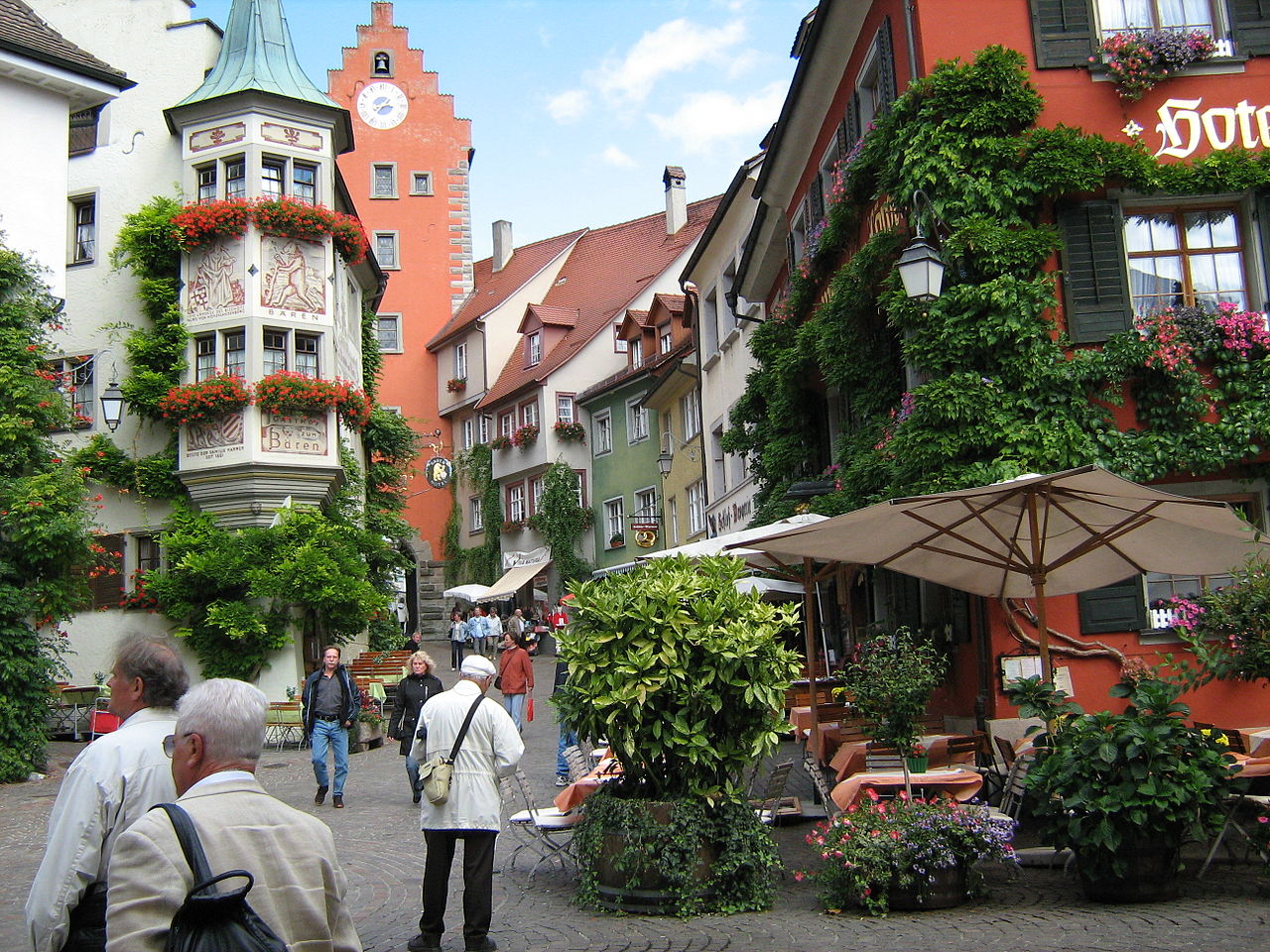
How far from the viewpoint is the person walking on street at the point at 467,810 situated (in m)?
7.32

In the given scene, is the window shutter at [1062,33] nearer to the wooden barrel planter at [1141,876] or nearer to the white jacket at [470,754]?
the wooden barrel planter at [1141,876]

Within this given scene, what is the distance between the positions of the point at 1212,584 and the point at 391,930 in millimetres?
8664

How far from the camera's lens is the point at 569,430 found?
4347 cm

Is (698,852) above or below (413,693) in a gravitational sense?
below

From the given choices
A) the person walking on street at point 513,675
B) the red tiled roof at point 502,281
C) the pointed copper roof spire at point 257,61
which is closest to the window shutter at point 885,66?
the person walking on street at point 513,675

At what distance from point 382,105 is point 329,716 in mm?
41058

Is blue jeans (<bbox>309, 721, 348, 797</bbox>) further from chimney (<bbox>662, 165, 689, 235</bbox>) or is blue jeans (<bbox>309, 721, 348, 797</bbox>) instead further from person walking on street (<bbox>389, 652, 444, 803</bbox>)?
chimney (<bbox>662, 165, 689, 235</bbox>)

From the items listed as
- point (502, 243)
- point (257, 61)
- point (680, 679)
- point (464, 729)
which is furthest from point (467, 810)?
point (502, 243)

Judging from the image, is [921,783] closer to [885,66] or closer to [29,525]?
[885,66]

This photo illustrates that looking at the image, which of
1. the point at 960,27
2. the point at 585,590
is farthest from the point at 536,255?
the point at 585,590

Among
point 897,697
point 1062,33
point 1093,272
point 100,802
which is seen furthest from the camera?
point 1062,33

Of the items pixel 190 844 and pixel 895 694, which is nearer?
pixel 190 844

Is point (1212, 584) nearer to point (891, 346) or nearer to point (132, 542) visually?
point (891, 346)

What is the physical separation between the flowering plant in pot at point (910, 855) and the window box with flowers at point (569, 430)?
3597 centimetres
